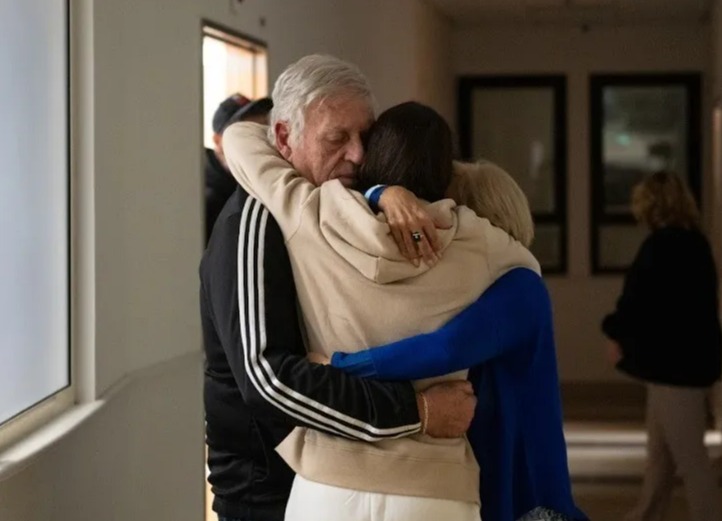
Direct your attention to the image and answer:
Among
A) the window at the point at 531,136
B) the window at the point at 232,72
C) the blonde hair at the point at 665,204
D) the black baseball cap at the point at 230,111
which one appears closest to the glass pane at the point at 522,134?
the window at the point at 531,136

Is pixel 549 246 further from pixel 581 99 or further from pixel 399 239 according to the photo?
pixel 399 239

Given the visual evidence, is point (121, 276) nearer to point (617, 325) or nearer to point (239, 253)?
point (239, 253)

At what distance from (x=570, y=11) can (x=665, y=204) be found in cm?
465

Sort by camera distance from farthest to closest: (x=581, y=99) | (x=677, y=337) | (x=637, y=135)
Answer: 1. (x=637, y=135)
2. (x=581, y=99)
3. (x=677, y=337)

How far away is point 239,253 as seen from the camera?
1.90 metres

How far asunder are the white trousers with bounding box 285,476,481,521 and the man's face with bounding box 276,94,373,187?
0.50 meters

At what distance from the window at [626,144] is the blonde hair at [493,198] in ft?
26.9

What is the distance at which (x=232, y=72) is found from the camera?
5.18m

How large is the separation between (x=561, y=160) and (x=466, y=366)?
8484mm

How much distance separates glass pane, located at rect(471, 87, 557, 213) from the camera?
10.3 metres

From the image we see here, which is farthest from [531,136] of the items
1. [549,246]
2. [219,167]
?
[219,167]

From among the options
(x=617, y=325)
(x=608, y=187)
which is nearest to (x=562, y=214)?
(x=608, y=187)

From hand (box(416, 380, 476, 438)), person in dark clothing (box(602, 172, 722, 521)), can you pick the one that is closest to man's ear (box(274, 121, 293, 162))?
hand (box(416, 380, 476, 438))

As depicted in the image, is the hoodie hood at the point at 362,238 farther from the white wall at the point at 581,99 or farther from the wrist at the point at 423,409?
the white wall at the point at 581,99
